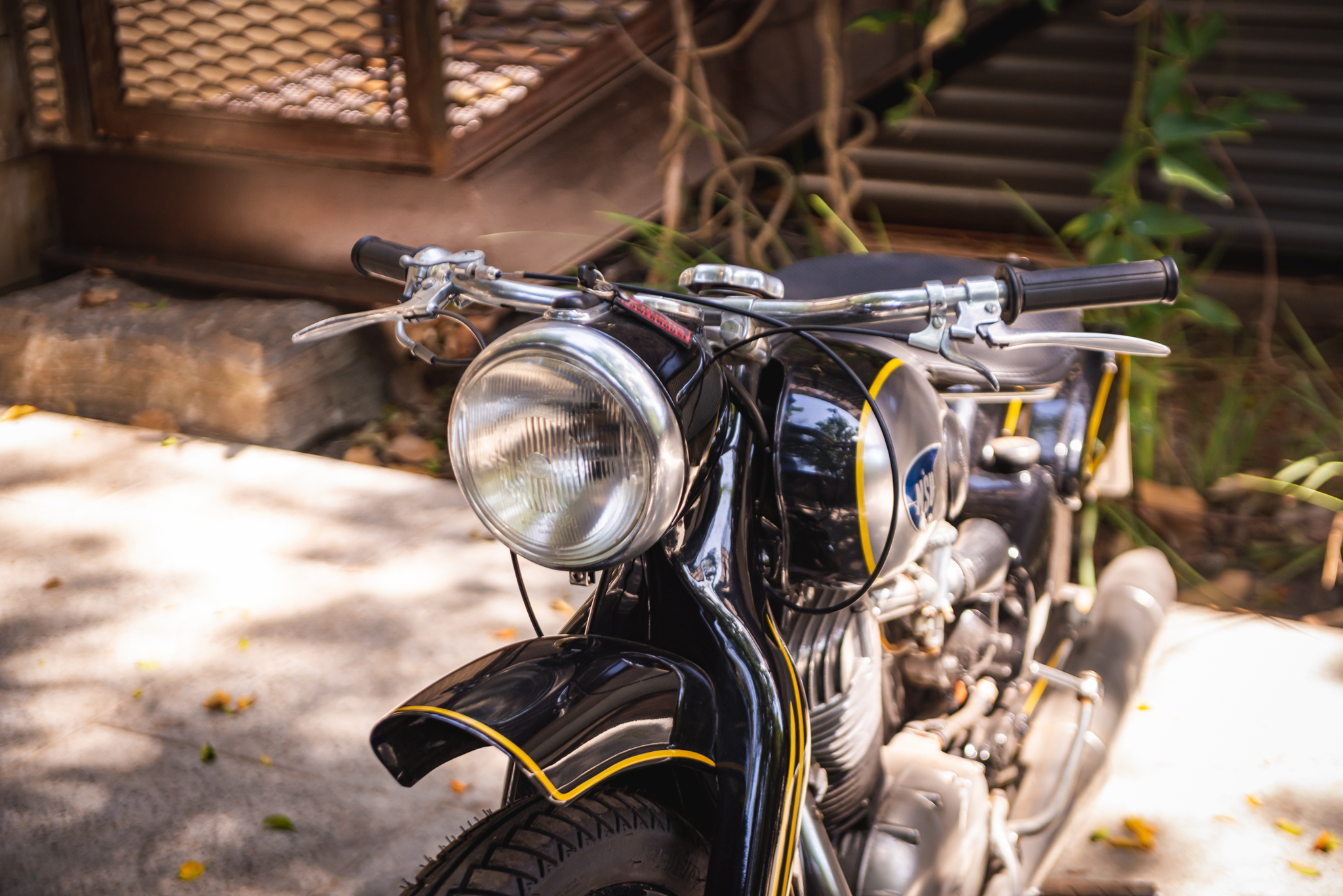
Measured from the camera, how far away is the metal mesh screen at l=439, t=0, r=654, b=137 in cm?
371

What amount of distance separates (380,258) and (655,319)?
477 mm

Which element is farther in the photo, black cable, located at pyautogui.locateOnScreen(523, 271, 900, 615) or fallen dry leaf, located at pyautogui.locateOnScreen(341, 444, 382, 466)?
fallen dry leaf, located at pyautogui.locateOnScreen(341, 444, 382, 466)

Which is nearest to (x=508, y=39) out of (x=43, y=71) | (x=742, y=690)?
(x=43, y=71)

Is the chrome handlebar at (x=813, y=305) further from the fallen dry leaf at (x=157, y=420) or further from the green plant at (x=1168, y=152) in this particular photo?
the fallen dry leaf at (x=157, y=420)

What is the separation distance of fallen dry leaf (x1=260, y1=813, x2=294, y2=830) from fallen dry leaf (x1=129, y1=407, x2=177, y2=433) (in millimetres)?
2179

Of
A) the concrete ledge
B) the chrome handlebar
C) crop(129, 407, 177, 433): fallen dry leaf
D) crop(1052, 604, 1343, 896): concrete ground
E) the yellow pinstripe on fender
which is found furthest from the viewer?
crop(129, 407, 177, 433): fallen dry leaf

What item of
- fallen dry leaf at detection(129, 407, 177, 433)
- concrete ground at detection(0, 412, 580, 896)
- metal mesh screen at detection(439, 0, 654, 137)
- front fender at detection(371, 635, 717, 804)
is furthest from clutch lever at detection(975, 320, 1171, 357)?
fallen dry leaf at detection(129, 407, 177, 433)

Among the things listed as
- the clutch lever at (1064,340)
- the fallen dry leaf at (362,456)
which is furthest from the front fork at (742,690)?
the fallen dry leaf at (362,456)

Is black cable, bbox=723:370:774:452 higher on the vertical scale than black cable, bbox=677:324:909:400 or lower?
lower

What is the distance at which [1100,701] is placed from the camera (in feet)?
6.97

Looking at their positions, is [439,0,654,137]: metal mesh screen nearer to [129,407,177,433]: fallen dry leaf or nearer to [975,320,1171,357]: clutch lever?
[129,407,177,433]: fallen dry leaf

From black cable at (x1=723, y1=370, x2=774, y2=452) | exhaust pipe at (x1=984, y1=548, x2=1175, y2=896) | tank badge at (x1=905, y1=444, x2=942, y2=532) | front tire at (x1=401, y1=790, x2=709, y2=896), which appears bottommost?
exhaust pipe at (x1=984, y1=548, x2=1175, y2=896)

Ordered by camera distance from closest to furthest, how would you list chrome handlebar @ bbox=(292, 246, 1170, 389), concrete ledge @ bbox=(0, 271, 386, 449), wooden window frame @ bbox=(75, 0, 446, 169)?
1. chrome handlebar @ bbox=(292, 246, 1170, 389)
2. wooden window frame @ bbox=(75, 0, 446, 169)
3. concrete ledge @ bbox=(0, 271, 386, 449)

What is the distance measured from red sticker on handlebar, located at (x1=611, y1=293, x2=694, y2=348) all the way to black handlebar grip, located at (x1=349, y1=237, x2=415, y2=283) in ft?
1.30
